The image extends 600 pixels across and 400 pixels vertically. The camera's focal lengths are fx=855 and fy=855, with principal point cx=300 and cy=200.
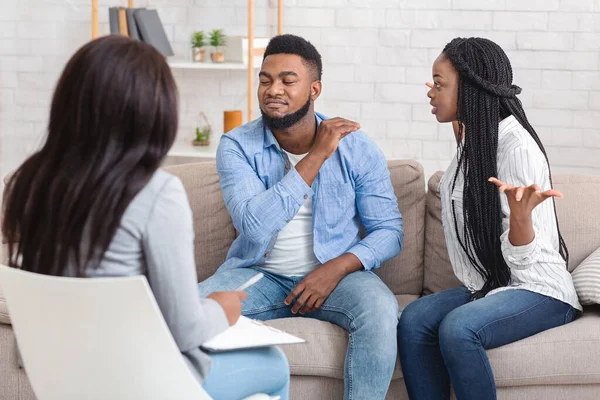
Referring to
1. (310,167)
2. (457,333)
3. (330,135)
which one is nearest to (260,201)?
(310,167)

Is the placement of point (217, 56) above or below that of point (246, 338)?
above

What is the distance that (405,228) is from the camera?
269 cm

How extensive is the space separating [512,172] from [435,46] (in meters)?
1.81

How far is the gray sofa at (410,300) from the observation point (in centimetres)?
221

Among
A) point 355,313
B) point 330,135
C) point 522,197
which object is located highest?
point 330,135

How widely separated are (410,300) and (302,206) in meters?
0.45

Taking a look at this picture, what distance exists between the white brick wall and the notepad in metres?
2.51

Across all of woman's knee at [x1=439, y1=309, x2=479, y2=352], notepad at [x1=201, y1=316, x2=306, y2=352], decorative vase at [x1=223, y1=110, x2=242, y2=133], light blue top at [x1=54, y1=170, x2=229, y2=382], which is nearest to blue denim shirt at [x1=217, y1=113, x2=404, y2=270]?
woman's knee at [x1=439, y1=309, x2=479, y2=352]

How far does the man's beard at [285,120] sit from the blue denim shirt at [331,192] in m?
0.03

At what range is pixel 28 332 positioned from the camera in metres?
1.45

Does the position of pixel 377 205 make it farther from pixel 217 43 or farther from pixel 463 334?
pixel 217 43

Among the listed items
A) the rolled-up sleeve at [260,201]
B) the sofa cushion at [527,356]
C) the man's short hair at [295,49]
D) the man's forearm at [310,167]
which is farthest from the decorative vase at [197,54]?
the sofa cushion at [527,356]

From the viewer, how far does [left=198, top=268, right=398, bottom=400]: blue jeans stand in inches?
84.8

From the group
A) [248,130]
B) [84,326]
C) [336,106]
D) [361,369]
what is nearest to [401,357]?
[361,369]
